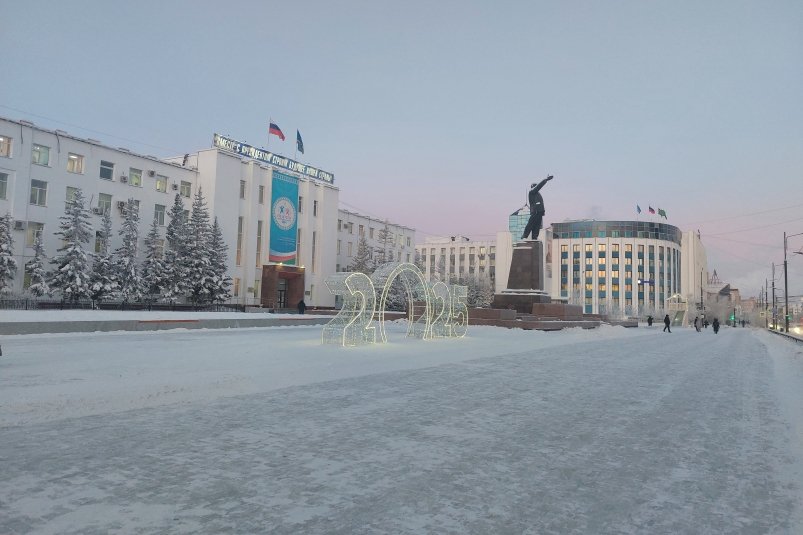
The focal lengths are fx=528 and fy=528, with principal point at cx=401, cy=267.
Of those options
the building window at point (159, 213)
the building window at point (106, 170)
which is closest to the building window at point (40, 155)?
the building window at point (106, 170)

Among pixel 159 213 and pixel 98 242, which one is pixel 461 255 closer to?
pixel 159 213

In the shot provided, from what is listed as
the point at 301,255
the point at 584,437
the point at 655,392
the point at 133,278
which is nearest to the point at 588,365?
the point at 655,392

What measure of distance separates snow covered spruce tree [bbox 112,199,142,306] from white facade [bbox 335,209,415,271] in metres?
27.3

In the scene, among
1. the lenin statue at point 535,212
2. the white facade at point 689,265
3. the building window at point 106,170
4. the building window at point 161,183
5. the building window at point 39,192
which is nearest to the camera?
the building window at point 39,192

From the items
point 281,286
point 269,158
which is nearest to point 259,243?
point 281,286

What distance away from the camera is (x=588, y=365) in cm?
1465

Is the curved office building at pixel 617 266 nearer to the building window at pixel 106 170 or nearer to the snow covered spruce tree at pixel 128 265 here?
the building window at pixel 106 170

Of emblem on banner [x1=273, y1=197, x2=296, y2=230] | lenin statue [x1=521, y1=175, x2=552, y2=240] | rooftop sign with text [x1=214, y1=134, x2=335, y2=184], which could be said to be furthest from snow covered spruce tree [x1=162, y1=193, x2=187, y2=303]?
lenin statue [x1=521, y1=175, x2=552, y2=240]

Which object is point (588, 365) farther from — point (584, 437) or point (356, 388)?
point (584, 437)

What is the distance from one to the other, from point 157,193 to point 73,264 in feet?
47.0

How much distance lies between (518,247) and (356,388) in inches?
1219

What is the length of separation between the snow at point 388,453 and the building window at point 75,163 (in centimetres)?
3565

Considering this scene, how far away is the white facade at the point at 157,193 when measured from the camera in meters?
37.9

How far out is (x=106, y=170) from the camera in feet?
144
